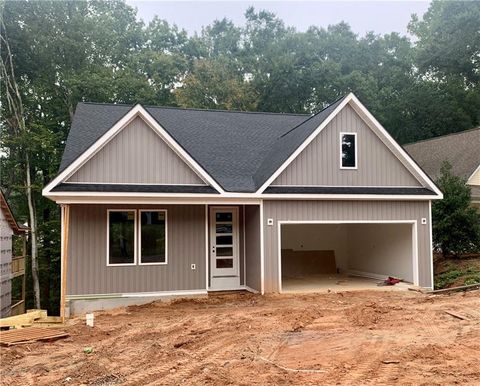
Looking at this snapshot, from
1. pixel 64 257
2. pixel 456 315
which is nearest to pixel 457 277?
pixel 456 315

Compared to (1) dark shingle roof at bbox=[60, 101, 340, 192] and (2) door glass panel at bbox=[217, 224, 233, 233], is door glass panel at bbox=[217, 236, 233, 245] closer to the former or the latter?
(2) door glass panel at bbox=[217, 224, 233, 233]

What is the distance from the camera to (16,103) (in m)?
24.3

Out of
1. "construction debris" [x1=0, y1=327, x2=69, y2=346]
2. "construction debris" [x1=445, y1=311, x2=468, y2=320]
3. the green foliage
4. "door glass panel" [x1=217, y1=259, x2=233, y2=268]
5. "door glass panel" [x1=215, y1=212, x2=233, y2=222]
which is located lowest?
"construction debris" [x1=0, y1=327, x2=69, y2=346]

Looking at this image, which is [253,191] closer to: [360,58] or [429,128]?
[429,128]

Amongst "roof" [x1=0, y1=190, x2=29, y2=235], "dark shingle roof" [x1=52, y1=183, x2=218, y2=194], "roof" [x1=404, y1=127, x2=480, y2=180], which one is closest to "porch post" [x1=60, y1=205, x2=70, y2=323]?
"dark shingle roof" [x1=52, y1=183, x2=218, y2=194]

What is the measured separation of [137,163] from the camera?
1190 cm

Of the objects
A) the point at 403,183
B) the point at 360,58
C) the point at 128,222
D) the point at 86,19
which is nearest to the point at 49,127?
the point at 86,19

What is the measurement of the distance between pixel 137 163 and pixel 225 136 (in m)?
4.73

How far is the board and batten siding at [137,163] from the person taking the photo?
1157 cm

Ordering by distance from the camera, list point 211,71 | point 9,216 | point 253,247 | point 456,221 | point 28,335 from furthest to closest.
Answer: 1. point 211,71
2. point 9,216
3. point 456,221
4. point 253,247
5. point 28,335

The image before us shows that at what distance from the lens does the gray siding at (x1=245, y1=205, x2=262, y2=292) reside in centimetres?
1266

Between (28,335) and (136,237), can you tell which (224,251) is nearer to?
(136,237)

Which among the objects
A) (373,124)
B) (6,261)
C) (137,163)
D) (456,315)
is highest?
(373,124)

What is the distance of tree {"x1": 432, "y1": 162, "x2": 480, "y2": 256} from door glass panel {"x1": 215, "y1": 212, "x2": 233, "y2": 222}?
24.0ft
